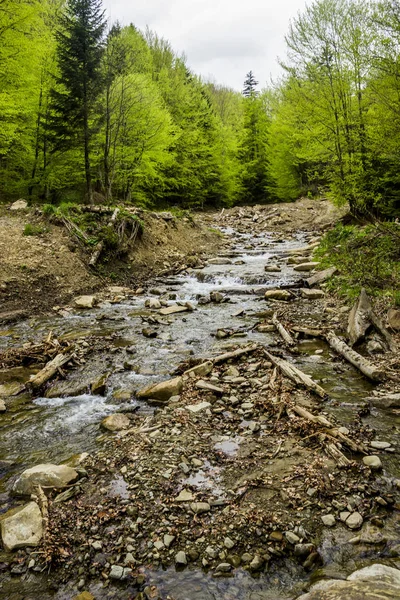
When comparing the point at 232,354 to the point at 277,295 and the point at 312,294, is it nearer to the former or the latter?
the point at 277,295

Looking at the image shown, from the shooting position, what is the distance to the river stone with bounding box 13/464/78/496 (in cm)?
336

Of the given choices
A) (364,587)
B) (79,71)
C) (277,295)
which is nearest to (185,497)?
(364,587)

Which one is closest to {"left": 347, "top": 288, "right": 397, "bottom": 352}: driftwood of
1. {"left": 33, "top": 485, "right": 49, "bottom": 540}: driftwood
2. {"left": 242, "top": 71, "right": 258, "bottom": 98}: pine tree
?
{"left": 33, "top": 485, "right": 49, "bottom": 540}: driftwood

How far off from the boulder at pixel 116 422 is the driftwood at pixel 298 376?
7.71ft

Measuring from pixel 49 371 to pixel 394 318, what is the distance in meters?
6.02

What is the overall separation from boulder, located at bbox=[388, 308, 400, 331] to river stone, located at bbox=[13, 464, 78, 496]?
18.2 ft

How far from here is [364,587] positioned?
82.8 inches

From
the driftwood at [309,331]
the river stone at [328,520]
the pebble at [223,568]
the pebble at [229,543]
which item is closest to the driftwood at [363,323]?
the driftwood at [309,331]

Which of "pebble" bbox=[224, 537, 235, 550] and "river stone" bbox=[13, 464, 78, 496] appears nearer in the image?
"pebble" bbox=[224, 537, 235, 550]

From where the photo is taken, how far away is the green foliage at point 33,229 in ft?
37.6

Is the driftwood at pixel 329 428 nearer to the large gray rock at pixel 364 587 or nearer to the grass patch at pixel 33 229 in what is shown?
the large gray rock at pixel 364 587

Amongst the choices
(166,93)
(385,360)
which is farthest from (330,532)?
(166,93)

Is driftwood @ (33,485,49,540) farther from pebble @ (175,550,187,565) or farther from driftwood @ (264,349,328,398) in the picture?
driftwood @ (264,349,328,398)

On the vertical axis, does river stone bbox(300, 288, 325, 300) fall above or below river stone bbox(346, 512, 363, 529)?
above
